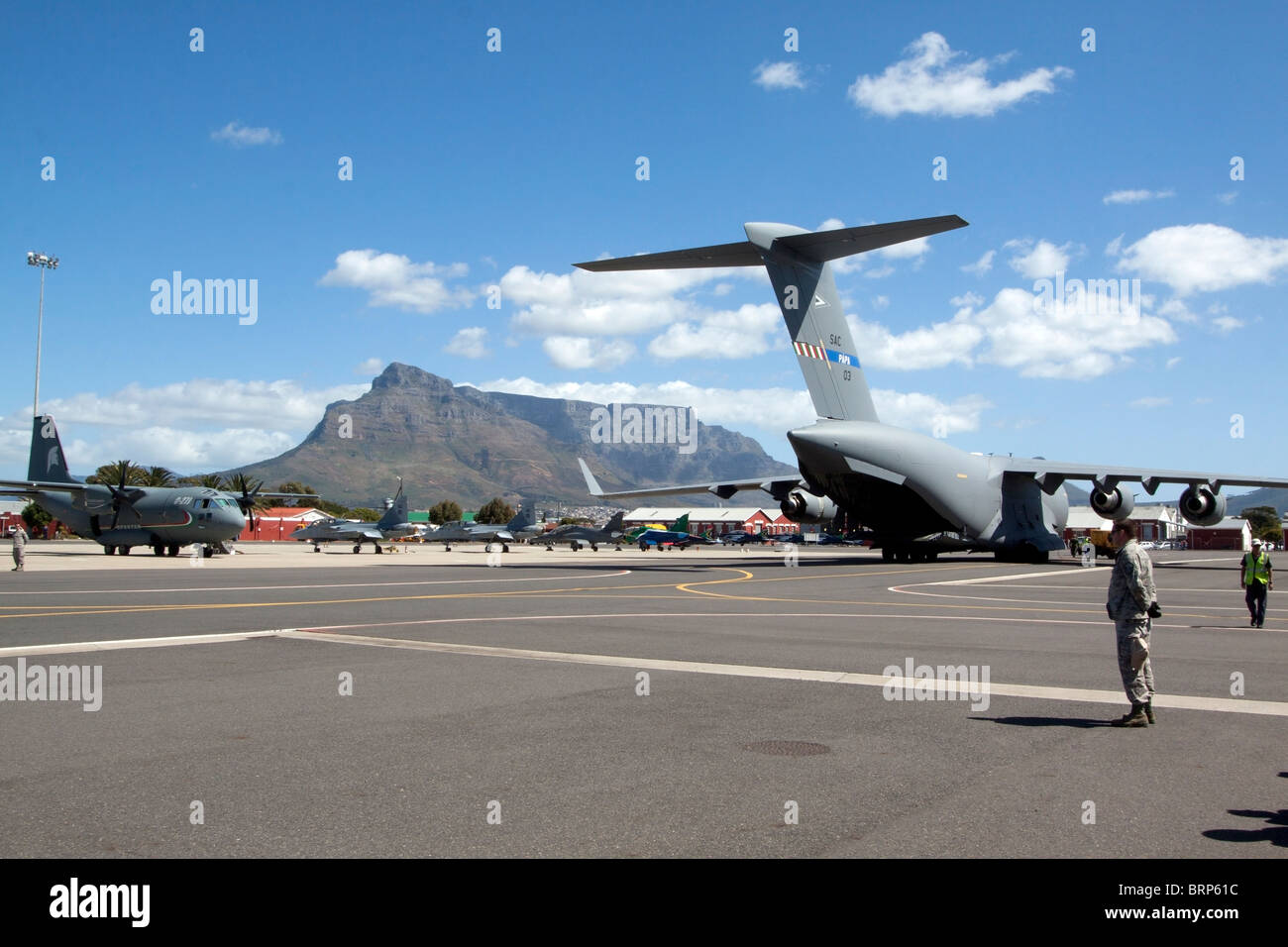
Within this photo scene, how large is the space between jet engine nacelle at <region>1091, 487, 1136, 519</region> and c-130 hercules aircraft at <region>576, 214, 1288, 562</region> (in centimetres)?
7

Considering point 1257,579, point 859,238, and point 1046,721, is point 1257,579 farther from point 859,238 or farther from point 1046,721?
point 859,238

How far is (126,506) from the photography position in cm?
4844

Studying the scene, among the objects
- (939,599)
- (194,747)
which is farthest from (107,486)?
(194,747)

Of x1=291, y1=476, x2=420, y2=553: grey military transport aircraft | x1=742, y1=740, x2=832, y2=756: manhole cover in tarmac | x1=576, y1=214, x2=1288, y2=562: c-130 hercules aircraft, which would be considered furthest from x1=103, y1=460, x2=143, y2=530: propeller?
x1=742, y1=740, x2=832, y2=756: manhole cover in tarmac

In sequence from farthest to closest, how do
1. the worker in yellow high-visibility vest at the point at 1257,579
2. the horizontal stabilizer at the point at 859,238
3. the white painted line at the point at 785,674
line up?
the horizontal stabilizer at the point at 859,238 → the worker in yellow high-visibility vest at the point at 1257,579 → the white painted line at the point at 785,674

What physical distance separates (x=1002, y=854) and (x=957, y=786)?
1313mm

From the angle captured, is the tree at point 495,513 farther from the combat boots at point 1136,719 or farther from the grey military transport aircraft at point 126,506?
the combat boots at point 1136,719

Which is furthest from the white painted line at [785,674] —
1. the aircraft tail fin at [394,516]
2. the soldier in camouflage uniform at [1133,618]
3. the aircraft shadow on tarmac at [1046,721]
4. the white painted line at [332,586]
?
the aircraft tail fin at [394,516]

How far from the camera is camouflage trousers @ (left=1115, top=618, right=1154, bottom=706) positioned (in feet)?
27.0

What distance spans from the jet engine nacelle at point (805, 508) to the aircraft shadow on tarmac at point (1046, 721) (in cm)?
3574

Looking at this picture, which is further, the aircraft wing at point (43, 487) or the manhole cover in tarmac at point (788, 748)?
the aircraft wing at point (43, 487)

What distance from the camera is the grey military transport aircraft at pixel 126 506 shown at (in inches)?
1837
